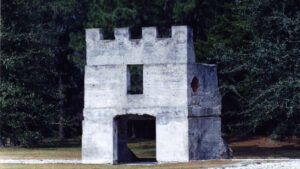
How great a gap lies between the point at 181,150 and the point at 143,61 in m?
3.57

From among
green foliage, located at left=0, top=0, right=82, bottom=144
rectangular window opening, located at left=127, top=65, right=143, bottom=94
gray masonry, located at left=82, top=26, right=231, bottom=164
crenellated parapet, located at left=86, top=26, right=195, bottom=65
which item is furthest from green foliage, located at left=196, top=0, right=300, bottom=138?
rectangular window opening, located at left=127, top=65, right=143, bottom=94

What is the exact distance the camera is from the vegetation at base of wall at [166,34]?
27.6m

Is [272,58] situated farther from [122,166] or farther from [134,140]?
[134,140]

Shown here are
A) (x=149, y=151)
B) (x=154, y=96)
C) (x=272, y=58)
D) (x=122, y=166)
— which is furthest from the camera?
(x=149, y=151)

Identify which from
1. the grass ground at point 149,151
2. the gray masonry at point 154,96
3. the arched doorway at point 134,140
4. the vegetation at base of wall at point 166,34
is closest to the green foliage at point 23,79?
the vegetation at base of wall at point 166,34

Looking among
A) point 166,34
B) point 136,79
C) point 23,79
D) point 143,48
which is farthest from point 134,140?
point 143,48

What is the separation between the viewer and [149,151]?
124 ft

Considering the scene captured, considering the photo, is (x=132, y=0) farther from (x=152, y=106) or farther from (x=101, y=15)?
(x=152, y=106)

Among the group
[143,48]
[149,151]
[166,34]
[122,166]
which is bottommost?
[149,151]

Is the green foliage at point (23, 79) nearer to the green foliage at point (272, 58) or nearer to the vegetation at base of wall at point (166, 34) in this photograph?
the vegetation at base of wall at point (166, 34)

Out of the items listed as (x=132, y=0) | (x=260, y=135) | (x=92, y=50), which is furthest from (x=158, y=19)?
(x=92, y=50)

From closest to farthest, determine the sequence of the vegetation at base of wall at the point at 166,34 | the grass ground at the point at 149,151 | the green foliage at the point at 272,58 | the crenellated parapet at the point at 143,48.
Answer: the grass ground at the point at 149,151 < the crenellated parapet at the point at 143,48 < the green foliage at the point at 272,58 < the vegetation at base of wall at the point at 166,34

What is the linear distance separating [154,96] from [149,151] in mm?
12021

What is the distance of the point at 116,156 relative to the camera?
88.2ft
